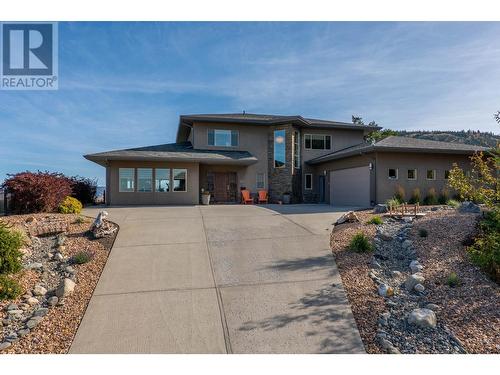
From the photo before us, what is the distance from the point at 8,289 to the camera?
4.38 metres

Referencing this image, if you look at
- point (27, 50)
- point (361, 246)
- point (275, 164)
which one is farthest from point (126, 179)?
point (361, 246)

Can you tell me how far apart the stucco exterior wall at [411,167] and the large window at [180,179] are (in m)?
10.8

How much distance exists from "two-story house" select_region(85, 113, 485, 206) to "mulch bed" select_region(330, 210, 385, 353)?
9.55 metres

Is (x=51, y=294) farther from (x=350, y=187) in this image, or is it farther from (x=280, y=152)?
(x=280, y=152)

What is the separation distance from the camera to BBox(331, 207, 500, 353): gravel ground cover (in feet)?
11.2

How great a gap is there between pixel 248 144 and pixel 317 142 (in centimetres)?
513

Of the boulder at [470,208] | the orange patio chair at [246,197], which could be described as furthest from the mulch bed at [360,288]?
the orange patio chair at [246,197]

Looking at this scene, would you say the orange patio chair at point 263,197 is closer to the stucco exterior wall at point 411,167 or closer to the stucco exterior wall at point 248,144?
the stucco exterior wall at point 248,144

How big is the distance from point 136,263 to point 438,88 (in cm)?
1133

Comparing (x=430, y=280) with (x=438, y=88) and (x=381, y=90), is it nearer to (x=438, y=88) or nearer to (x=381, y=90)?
(x=438, y=88)

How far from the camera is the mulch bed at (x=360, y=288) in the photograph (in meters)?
3.61
